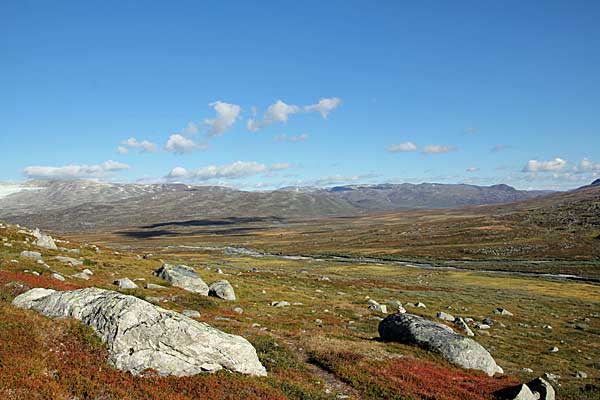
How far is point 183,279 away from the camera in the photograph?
43875mm

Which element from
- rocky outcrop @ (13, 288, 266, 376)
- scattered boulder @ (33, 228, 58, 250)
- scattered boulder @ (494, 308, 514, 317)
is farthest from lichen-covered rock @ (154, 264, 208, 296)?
scattered boulder @ (494, 308, 514, 317)

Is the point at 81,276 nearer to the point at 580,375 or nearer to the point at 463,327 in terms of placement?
the point at 463,327

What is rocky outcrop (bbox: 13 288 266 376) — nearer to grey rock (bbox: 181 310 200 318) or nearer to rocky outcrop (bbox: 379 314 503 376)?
grey rock (bbox: 181 310 200 318)

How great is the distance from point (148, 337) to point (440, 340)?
19620 mm

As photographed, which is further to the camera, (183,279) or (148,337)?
(183,279)

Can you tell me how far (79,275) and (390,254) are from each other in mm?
142556

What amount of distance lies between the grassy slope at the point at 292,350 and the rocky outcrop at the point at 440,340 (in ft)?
3.80

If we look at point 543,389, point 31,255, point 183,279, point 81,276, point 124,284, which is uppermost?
point 31,255

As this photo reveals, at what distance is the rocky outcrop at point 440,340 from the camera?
84.0ft

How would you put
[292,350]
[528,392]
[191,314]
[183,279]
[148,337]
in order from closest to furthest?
[148,337]
[528,392]
[292,350]
[191,314]
[183,279]

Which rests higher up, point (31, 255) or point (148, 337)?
point (148, 337)

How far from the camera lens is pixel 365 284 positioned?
77938 millimetres

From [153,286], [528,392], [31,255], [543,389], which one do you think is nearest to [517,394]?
[528,392]

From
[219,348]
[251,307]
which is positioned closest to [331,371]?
[219,348]
